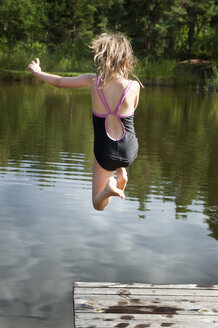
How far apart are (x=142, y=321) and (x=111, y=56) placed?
2.17 meters

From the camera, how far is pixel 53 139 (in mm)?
14570

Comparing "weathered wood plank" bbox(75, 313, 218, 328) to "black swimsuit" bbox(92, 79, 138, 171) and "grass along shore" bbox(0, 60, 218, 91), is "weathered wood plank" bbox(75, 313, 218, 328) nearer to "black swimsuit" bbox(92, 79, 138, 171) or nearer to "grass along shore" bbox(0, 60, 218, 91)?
"black swimsuit" bbox(92, 79, 138, 171)

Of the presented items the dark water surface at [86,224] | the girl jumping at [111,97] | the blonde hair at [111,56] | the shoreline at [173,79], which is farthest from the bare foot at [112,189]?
the shoreline at [173,79]

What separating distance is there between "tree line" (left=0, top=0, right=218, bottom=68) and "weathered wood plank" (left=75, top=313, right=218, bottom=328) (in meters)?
38.3

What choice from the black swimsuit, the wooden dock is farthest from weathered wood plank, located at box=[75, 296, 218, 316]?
Answer: the black swimsuit

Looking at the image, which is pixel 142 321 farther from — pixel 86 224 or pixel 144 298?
pixel 86 224

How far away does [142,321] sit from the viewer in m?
4.17

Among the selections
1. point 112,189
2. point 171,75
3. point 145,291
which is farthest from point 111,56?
point 171,75

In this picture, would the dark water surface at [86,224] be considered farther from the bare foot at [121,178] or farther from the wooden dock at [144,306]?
the bare foot at [121,178]

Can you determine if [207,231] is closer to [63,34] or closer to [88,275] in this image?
[88,275]

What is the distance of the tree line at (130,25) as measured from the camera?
45594 mm

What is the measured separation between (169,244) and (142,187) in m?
3.03

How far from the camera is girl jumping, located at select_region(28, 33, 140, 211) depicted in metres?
4.13

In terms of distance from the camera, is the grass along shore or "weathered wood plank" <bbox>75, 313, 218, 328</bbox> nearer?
"weathered wood plank" <bbox>75, 313, 218, 328</bbox>
